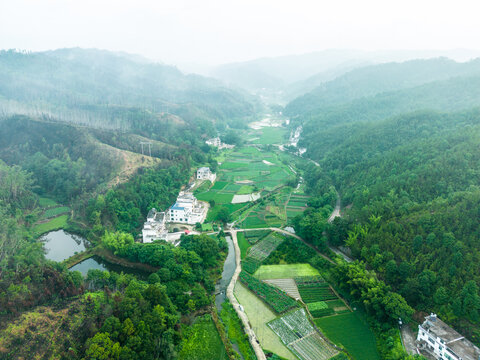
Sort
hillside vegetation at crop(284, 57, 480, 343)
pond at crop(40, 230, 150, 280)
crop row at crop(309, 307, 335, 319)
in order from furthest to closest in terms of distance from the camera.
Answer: pond at crop(40, 230, 150, 280)
crop row at crop(309, 307, 335, 319)
hillside vegetation at crop(284, 57, 480, 343)

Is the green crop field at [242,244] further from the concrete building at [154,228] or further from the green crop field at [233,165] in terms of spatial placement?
the green crop field at [233,165]

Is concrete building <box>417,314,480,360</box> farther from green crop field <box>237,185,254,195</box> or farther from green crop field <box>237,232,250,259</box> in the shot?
green crop field <box>237,185,254,195</box>

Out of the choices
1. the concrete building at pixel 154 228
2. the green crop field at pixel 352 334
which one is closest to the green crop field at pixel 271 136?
the concrete building at pixel 154 228

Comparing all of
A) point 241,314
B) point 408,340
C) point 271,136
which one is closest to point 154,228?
point 241,314

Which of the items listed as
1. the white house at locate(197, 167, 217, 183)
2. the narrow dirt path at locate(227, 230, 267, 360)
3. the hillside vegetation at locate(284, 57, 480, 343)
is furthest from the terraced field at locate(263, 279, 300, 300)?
the white house at locate(197, 167, 217, 183)

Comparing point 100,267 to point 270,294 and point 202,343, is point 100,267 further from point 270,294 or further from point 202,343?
point 270,294

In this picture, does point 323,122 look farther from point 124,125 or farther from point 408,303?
point 408,303
